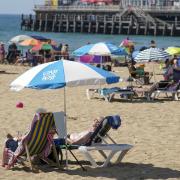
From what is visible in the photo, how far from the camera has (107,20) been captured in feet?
273

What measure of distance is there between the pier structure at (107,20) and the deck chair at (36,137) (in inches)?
2793

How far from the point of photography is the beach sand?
760 centimetres

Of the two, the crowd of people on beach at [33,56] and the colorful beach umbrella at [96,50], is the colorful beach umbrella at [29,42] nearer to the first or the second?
the crowd of people on beach at [33,56]

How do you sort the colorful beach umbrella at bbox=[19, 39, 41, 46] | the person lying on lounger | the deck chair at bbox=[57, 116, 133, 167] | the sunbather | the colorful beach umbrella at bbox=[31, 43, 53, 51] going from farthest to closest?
the colorful beach umbrella at bbox=[19, 39, 41, 46]
the colorful beach umbrella at bbox=[31, 43, 53, 51]
the person lying on lounger
the deck chair at bbox=[57, 116, 133, 167]
the sunbather

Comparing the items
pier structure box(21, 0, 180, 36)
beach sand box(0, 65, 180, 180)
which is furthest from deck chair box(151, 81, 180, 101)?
pier structure box(21, 0, 180, 36)

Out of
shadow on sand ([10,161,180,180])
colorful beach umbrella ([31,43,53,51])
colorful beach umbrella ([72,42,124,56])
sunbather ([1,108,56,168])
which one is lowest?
colorful beach umbrella ([31,43,53,51])

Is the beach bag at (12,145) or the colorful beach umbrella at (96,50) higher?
the beach bag at (12,145)

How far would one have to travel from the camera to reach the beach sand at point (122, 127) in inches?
299

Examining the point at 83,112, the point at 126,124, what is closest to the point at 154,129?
the point at 126,124

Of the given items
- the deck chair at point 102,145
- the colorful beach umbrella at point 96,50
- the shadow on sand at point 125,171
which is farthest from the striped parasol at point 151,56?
the deck chair at point 102,145

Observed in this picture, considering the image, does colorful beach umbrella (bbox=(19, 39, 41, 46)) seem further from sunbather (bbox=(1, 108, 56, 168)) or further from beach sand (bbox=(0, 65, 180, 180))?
sunbather (bbox=(1, 108, 56, 168))

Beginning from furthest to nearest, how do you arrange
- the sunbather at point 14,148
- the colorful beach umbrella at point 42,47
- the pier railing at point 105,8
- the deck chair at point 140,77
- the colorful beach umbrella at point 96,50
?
the pier railing at point 105,8 < the colorful beach umbrella at point 42,47 < the deck chair at point 140,77 < the colorful beach umbrella at point 96,50 < the sunbather at point 14,148

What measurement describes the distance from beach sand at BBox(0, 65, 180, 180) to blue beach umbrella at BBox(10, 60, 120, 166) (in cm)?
104

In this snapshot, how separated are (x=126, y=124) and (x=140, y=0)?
8998 centimetres
